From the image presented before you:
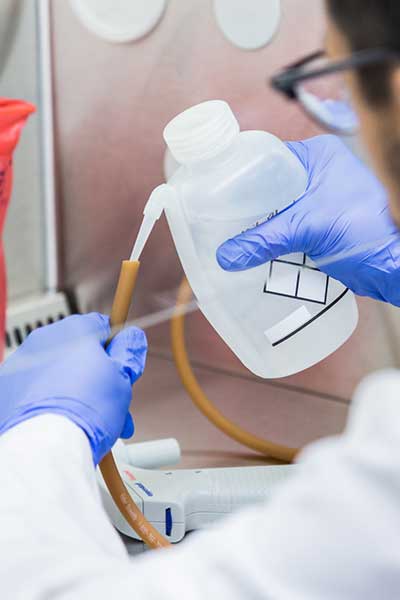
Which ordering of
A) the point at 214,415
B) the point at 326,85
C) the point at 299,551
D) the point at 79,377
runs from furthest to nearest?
the point at 214,415
the point at 79,377
the point at 326,85
the point at 299,551

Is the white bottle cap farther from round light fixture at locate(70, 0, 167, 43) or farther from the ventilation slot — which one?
the ventilation slot

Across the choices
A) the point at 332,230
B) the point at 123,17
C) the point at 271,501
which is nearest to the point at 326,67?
the point at 271,501

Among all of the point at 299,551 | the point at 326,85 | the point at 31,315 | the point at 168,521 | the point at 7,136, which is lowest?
the point at 168,521

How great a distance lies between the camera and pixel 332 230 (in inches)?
41.1

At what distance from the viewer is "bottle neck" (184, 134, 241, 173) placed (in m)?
0.96

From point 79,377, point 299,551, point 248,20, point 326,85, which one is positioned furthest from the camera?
point 248,20

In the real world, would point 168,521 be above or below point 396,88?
below

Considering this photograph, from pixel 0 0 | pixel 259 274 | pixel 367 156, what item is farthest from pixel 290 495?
pixel 0 0

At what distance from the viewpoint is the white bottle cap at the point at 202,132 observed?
3.12ft

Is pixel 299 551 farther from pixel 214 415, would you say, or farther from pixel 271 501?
pixel 214 415

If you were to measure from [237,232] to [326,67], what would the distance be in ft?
1.36

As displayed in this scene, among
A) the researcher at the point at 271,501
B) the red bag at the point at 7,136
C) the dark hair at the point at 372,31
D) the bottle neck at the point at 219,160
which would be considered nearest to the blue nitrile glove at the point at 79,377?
the researcher at the point at 271,501

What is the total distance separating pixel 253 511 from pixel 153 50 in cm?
70

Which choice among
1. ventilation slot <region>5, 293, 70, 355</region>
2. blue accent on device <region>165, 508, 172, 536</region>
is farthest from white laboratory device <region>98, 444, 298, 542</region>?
ventilation slot <region>5, 293, 70, 355</region>
